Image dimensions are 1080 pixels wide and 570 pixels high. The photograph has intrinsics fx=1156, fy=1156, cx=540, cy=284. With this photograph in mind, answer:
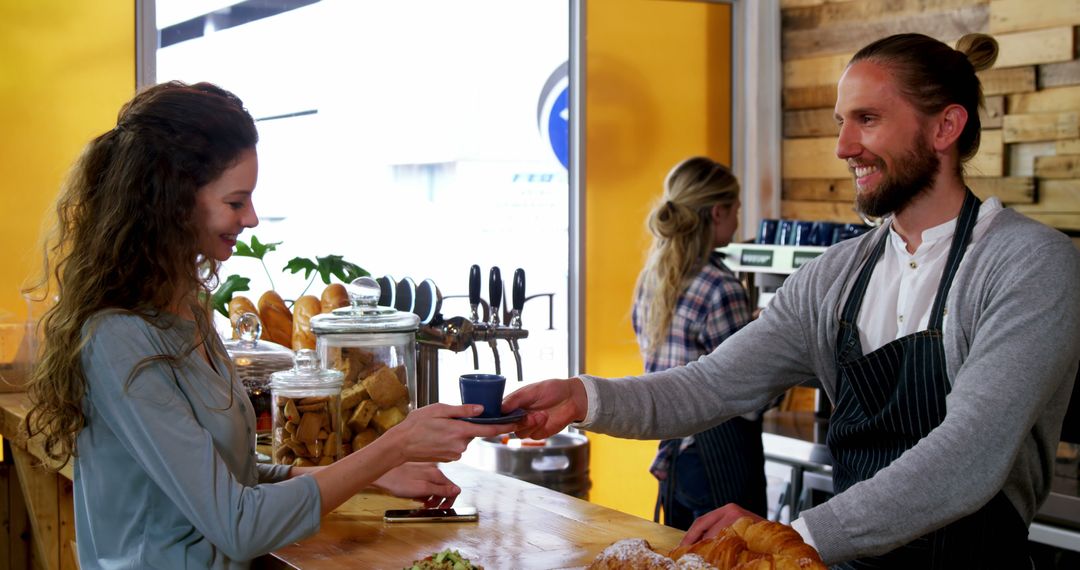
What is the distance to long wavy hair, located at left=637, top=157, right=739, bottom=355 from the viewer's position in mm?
3893

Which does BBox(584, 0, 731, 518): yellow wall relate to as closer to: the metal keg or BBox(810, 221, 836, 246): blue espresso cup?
BBox(810, 221, 836, 246): blue espresso cup

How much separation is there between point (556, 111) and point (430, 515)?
10.9 feet

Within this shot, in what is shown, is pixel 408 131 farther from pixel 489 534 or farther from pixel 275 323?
pixel 489 534

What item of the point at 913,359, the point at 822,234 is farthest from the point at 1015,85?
the point at 913,359

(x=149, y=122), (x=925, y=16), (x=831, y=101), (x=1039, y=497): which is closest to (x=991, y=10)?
(x=925, y=16)

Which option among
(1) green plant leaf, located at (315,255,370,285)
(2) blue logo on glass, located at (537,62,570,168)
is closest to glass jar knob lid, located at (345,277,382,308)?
(1) green plant leaf, located at (315,255,370,285)

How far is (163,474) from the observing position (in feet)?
5.34

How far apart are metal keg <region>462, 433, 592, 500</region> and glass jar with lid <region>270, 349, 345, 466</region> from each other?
4.03 ft

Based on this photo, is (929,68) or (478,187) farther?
(478,187)

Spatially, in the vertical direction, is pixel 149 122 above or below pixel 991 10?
below

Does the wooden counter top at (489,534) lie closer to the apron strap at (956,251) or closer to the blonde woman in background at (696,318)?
the apron strap at (956,251)

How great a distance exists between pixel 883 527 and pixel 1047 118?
306cm

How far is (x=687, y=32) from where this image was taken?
5.50 metres

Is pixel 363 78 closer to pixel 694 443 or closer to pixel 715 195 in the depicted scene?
pixel 715 195
